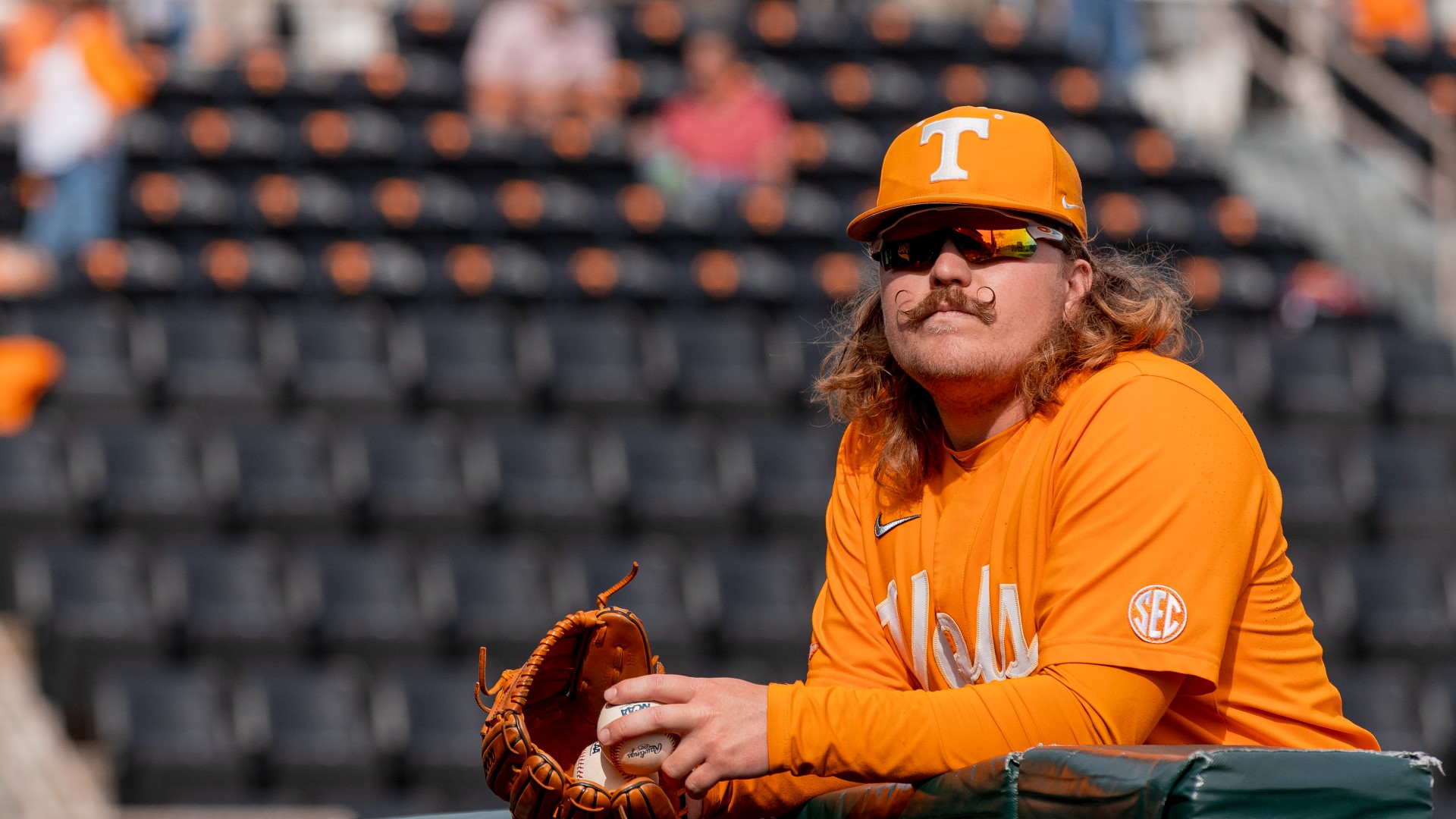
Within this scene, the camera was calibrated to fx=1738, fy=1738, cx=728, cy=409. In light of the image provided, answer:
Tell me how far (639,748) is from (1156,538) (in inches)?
25.3

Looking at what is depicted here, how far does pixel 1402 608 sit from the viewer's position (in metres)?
6.44

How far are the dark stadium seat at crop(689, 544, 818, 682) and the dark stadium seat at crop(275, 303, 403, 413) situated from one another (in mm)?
1609

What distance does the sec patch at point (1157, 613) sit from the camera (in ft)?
6.31

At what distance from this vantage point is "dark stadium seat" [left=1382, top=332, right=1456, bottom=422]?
7.66 metres

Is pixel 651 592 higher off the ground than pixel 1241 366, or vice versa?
pixel 1241 366

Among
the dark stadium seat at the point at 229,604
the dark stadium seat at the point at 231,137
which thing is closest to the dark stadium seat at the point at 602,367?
the dark stadium seat at the point at 229,604

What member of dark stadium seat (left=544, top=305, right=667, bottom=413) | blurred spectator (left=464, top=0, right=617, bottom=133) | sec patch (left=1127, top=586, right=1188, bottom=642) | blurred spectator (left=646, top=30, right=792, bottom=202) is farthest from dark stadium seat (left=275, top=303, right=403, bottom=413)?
sec patch (left=1127, top=586, right=1188, bottom=642)

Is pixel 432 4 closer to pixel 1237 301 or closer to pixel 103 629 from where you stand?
pixel 1237 301

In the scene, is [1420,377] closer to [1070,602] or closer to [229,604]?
[229,604]

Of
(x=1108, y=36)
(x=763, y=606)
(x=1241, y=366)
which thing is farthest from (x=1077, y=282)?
(x=1108, y=36)

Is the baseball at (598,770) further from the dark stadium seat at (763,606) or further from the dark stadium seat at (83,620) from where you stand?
the dark stadium seat at (83,620)

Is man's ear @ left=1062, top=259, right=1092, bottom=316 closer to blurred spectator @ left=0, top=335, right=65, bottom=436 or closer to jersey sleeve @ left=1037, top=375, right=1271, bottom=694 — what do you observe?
jersey sleeve @ left=1037, top=375, right=1271, bottom=694

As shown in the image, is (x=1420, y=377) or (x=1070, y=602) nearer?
(x=1070, y=602)

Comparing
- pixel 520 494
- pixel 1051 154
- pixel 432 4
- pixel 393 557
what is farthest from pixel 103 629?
pixel 432 4
